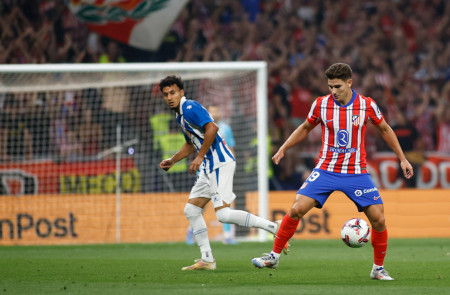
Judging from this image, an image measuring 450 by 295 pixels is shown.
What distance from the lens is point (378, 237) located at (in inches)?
280

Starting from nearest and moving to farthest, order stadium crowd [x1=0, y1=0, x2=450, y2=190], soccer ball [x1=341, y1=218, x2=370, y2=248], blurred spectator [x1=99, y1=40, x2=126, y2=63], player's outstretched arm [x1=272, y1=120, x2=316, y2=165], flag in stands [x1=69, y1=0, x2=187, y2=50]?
player's outstretched arm [x1=272, y1=120, x2=316, y2=165] < soccer ball [x1=341, y1=218, x2=370, y2=248] < stadium crowd [x1=0, y1=0, x2=450, y2=190] < flag in stands [x1=69, y1=0, x2=187, y2=50] < blurred spectator [x1=99, y1=40, x2=126, y2=63]

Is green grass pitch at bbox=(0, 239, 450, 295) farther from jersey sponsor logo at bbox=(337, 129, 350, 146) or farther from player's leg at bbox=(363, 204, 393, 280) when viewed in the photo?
jersey sponsor logo at bbox=(337, 129, 350, 146)

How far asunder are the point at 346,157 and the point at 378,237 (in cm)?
77

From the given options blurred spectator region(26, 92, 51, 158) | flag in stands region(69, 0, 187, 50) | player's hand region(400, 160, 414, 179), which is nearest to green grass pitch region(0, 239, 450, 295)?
player's hand region(400, 160, 414, 179)

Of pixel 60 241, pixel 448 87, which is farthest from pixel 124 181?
pixel 448 87

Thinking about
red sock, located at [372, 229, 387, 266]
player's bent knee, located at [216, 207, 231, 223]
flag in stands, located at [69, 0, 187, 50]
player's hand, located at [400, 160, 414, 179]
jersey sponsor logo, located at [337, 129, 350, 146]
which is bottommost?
red sock, located at [372, 229, 387, 266]

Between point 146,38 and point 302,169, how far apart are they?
4232 mm

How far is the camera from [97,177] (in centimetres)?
1409

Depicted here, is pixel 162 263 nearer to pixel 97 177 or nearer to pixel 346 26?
pixel 97 177

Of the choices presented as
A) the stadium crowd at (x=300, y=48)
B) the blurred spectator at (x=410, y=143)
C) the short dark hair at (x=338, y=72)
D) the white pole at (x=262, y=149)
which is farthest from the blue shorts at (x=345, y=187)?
the blurred spectator at (x=410, y=143)

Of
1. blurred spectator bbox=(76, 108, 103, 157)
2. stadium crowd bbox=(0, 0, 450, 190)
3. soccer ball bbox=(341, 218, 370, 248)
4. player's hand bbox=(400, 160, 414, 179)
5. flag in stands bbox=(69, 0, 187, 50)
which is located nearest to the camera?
player's hand bbox=(400, 160, 414, 179)

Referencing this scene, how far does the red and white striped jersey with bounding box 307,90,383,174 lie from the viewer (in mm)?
7020

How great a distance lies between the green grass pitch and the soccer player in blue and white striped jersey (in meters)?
0.47

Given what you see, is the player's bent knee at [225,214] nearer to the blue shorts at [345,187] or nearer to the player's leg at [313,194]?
the player's leg at [313,194]
